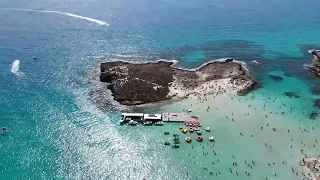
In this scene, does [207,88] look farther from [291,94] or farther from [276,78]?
[276,78]

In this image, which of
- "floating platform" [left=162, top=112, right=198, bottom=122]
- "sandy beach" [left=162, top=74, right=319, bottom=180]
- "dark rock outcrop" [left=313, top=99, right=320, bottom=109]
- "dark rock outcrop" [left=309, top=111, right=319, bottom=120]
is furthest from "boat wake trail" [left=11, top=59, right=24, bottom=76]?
"dark rock outcrop" [left=313, top=99, right=320, bottom=109]

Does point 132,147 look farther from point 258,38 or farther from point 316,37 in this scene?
point 316,37

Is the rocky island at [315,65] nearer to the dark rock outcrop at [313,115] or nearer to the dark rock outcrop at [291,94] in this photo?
the dark rock outcrop at [291,94]

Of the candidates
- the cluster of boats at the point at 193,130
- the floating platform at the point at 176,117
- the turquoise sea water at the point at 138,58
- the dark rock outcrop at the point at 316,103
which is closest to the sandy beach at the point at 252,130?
the turquoise sea water at the point at 138,58

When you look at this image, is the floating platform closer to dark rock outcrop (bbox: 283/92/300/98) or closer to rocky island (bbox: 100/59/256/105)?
rocky island (bbox: 100/59/256/105)

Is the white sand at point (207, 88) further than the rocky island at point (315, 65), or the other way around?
the rocky island at point (315, 65)

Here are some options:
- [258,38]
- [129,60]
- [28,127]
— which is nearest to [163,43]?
[129,60]
